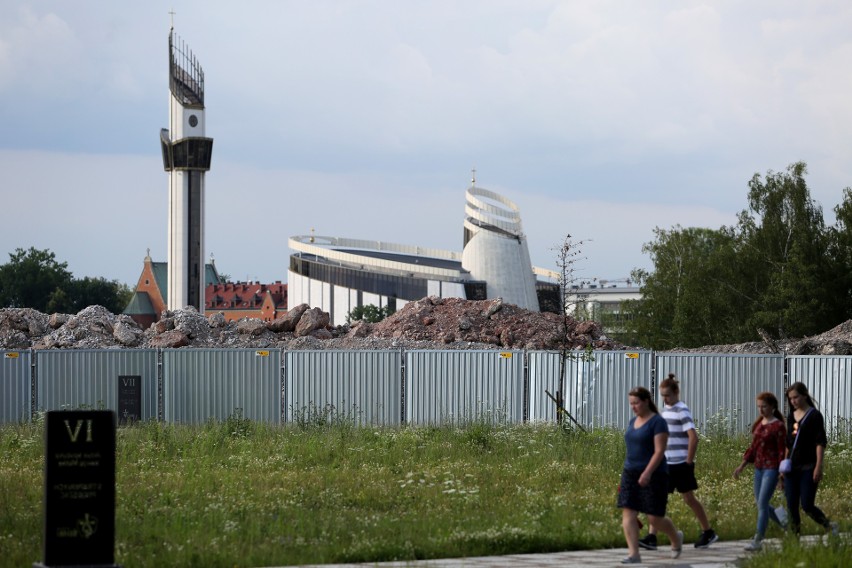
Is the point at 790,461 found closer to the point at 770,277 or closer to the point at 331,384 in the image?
the point at 331,384

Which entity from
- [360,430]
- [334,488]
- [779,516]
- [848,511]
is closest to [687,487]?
[779,516]

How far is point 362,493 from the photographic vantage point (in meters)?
13.3

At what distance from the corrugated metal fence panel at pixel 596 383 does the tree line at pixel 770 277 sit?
88.5ft

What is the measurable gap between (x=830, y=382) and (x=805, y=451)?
11.2 metres

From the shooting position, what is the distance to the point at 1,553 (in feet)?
32.5

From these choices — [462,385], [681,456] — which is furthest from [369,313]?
[681,456]

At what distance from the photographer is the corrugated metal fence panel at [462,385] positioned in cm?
2358

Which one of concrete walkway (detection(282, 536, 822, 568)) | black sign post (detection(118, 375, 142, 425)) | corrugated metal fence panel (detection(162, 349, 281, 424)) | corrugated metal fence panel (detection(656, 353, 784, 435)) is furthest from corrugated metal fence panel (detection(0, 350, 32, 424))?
concrete walkway (detection(282, 536, 822, 568))

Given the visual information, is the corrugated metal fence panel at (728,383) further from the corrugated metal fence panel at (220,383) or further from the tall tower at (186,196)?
the tall tower at (186,196)

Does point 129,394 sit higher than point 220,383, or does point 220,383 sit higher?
point 220,383

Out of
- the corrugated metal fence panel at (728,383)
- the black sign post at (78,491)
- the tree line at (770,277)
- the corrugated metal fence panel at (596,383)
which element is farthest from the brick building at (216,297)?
the black sign post at (78,491)

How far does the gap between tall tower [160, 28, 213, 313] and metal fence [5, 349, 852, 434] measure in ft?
195

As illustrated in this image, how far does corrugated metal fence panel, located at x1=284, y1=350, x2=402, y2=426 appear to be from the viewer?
24.3 m

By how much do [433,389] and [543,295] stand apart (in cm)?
8787
